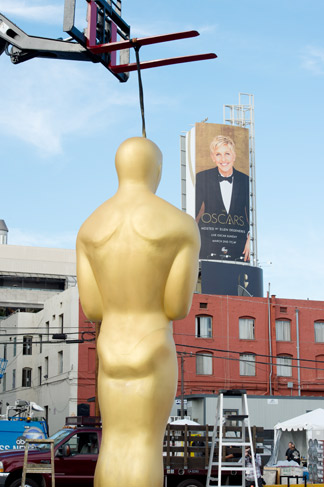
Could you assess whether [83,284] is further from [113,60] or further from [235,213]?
[235,213]

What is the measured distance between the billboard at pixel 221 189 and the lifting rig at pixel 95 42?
47.7 meters

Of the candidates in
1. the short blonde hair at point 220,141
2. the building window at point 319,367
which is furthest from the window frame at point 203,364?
the short blonde hair at point 220,141

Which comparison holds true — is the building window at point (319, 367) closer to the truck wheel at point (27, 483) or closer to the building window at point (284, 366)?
the building window at point (284, 366)

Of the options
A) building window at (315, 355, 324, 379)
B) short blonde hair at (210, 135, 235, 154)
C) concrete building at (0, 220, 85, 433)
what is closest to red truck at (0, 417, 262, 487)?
concrete building at (0, 220, 85, 433)

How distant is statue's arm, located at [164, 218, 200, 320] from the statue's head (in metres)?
0.73

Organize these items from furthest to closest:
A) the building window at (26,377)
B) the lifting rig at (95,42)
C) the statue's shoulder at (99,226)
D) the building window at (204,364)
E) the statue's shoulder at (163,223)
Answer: the building window at (26,377), the building window at (204,364), the lifting rig at (95,42), the statue's shoulder at (99,226), the statue's shoulder at (163,223)

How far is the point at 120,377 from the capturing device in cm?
639

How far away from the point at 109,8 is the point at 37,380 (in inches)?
1661

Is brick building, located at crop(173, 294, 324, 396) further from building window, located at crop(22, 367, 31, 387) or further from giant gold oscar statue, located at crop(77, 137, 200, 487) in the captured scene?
giant gold oscar statue, located at crop(77, 137, 200, 487)

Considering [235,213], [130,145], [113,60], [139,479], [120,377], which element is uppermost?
[235,213]

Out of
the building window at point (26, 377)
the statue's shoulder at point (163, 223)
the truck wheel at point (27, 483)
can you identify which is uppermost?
the statue's shoulder at point (163, 223)

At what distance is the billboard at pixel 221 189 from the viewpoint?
58938 mm

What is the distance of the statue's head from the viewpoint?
6812mm

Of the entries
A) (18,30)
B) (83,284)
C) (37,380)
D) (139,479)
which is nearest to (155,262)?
(83,284)
